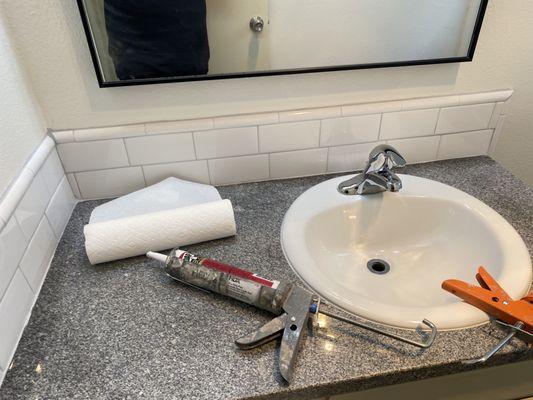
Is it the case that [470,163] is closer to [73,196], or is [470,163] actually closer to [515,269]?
[515,269]

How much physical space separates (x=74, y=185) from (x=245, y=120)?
1.41 feet

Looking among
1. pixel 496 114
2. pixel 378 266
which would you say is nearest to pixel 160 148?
pixel 378 266

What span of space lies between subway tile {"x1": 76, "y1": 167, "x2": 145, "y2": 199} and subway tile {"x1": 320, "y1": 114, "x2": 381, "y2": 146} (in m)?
0.46

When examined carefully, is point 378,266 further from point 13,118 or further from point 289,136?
point 13,118

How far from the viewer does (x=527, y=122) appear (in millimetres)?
1012

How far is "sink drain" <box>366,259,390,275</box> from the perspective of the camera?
0.85 metres

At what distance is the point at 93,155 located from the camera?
84 centimetres

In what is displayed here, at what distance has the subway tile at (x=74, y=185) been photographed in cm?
86

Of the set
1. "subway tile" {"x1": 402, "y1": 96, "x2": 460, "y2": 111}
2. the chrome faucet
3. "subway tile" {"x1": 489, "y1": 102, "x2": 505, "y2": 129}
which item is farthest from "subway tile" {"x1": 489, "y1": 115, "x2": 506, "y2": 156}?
the chrome faucet

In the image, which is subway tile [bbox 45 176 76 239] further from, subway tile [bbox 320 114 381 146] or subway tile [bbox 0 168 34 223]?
subway tile [bbox 320 114 381 146]

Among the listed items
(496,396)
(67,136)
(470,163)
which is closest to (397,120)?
(470,163)

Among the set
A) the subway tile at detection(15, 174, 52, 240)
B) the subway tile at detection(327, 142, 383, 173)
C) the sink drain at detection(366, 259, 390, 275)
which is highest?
the subway tile at detection(15, 174, 52, 240)

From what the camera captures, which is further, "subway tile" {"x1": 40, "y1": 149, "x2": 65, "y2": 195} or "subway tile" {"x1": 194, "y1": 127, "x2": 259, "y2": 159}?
"subway tile" {"x1": 194, "y1": 127, "x2": 259, "y2": 159}

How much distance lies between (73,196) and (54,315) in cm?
34
